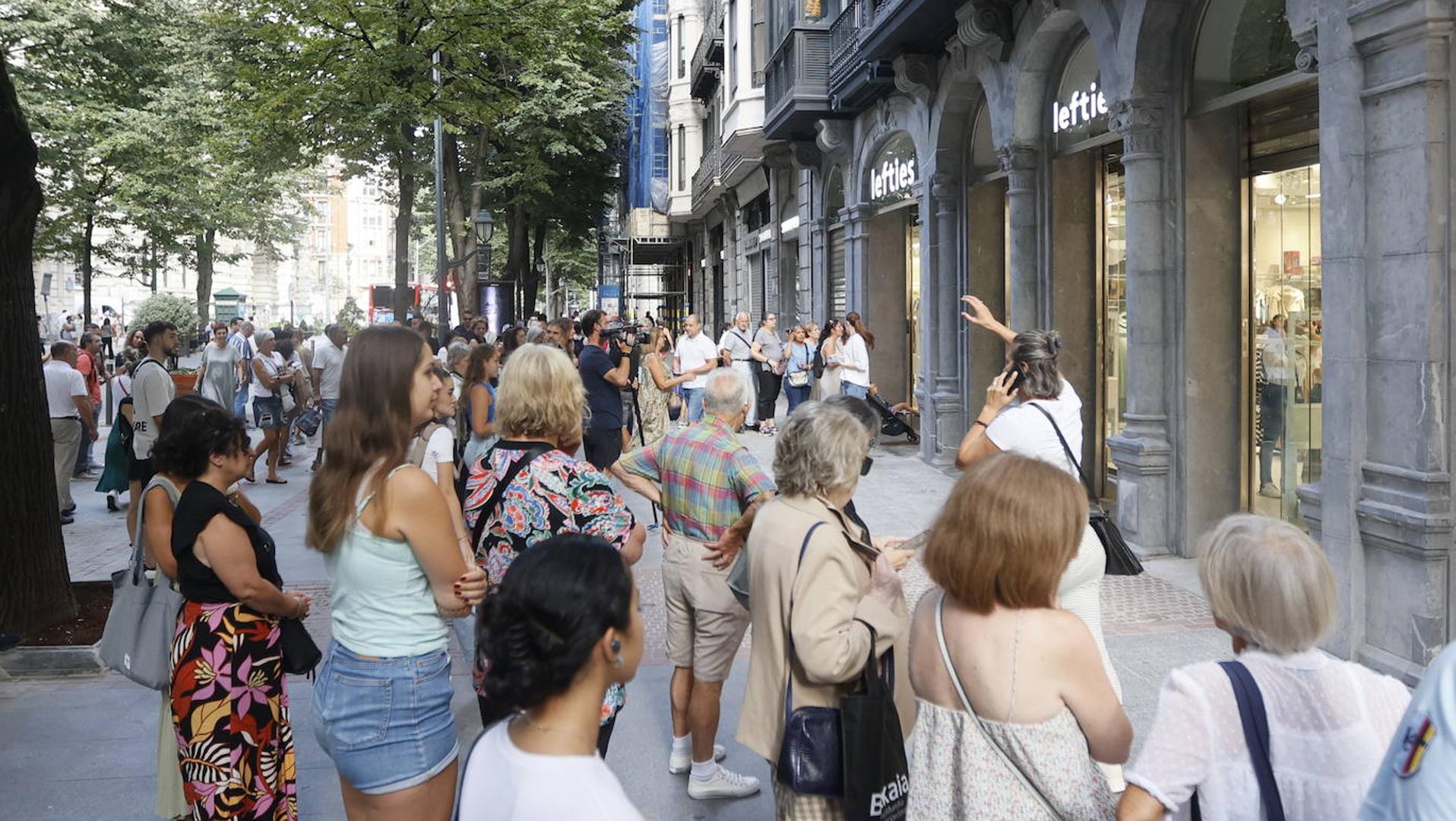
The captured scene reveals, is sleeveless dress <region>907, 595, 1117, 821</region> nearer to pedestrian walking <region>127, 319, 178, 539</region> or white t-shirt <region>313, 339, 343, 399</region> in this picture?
pedestrian walking <region>127, 319, 178, 539</region>

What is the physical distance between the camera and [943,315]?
15023mm

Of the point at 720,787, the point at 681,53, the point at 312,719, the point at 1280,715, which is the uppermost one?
the point at 681,53

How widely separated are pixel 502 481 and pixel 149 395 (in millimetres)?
7656

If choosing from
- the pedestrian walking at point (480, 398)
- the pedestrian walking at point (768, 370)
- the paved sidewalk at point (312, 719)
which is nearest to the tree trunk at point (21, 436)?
the paved sidewalk at point (312, 719)

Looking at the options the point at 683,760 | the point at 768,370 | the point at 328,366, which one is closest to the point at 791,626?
the point at 683,760

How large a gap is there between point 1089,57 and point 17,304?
9.48 meters

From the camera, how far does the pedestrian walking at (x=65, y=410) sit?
12.1 metres

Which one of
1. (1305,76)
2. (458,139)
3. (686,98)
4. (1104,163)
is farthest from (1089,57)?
(686,98)

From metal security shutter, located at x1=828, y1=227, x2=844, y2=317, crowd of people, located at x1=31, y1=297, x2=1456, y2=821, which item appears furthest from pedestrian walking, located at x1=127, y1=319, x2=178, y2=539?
metal security shutter, located at x1=828, y1=227, x2=844, y2=317

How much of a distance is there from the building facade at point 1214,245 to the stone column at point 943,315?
0.13 feet

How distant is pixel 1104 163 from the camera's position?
38.0 feet

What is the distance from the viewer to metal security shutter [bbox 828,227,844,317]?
66.9 feet

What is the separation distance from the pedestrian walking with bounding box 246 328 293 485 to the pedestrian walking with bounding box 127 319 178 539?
3.21 meters

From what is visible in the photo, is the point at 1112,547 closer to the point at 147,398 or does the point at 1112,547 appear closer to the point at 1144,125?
the point at 1144,125
